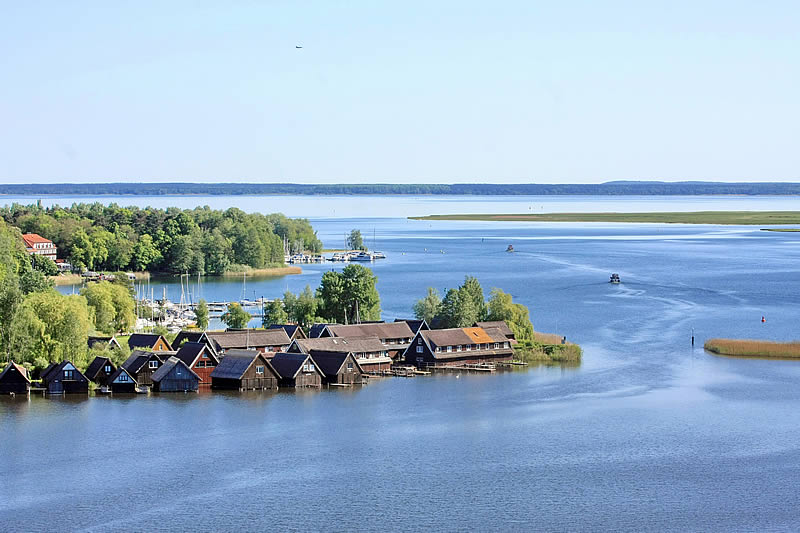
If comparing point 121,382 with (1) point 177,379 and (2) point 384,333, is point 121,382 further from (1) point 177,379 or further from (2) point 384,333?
(2) point 384,333

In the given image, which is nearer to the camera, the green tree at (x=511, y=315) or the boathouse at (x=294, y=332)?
the boathouse at (x=294, y=332)

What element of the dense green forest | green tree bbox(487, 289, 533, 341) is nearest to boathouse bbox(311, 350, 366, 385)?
green tree bbox(487, 289, 533, 341)

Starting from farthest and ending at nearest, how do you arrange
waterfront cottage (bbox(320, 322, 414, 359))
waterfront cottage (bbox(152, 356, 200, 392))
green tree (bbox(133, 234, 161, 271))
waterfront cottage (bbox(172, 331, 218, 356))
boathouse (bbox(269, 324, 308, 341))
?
green tree (bbox(133, 234, 161, 271)) → boathouse (bbox(269, 324, 308, 341)) → waterfront cottage (bbox(320, 322, 414, 359)) → waterfront cottage (bbox(172, 331, 218, 356)) → waterfront cottage (bbox(152, 356, 200, 392))

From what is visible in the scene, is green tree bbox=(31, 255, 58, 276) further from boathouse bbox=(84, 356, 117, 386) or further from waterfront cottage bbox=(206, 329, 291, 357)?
boathouse bbox=(84, 356, 117, 386)

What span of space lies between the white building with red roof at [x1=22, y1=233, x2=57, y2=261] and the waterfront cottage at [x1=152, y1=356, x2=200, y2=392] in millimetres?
55053

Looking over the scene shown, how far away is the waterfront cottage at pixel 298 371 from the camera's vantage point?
40.5 meters

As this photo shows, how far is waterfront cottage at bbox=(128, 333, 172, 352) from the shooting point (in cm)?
4403

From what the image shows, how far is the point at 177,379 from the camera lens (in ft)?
129

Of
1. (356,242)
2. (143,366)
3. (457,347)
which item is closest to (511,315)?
(457,347)

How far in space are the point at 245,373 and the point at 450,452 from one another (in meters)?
11.2

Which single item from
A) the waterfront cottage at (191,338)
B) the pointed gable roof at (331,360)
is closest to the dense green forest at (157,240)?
the waterfront cottage at (191,338)

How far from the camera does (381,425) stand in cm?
3375

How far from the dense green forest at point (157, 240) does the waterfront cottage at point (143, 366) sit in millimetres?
52602

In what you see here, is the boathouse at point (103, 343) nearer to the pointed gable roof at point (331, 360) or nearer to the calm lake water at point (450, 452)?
the calm lake water at point (450, 452)
